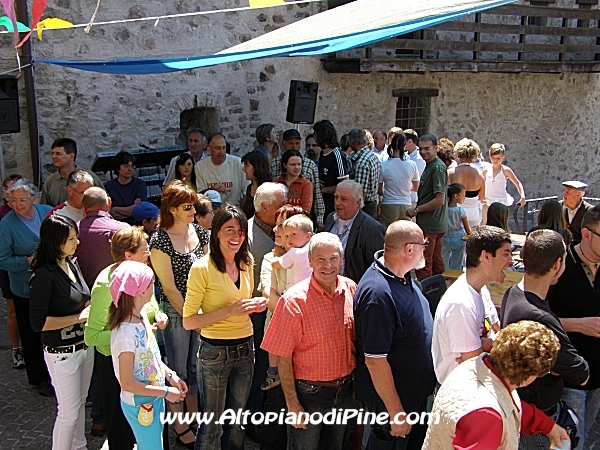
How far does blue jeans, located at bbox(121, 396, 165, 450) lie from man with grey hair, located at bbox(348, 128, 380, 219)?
12.5 feet

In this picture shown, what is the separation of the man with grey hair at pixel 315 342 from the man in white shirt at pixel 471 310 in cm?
47

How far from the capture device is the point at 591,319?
3.09 metres

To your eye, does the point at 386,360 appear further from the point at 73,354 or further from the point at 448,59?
the point at 448,59

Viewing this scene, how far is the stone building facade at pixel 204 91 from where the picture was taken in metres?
7.25

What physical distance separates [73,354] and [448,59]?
392 inches

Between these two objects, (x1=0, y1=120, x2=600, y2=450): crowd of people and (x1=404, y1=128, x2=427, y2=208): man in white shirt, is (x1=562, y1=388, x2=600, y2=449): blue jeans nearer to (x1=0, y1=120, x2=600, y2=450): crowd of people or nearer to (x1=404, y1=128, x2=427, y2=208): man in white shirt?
(x1=0, y1=120, x2=600, y2=450): crowd of people

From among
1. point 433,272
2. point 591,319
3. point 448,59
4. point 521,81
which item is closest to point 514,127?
point 521,81

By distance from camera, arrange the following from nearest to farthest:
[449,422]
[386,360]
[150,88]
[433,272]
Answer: [449,422], [386,360], [433,272], [150,88]

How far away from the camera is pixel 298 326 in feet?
9.80

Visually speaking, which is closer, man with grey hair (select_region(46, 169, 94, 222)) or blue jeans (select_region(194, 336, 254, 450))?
blue jeans (select_region(194, 336, 254, 450))

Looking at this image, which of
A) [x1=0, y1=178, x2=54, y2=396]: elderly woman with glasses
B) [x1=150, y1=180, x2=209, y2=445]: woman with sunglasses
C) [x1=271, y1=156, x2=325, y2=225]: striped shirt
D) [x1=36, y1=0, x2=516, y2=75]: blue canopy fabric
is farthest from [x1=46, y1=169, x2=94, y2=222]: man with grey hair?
[x1=271, y1=156, x2=325, y2=225]: striped shirt

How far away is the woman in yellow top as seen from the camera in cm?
331

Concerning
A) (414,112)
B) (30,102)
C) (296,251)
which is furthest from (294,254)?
(414,112)

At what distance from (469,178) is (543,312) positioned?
13.1 ft
